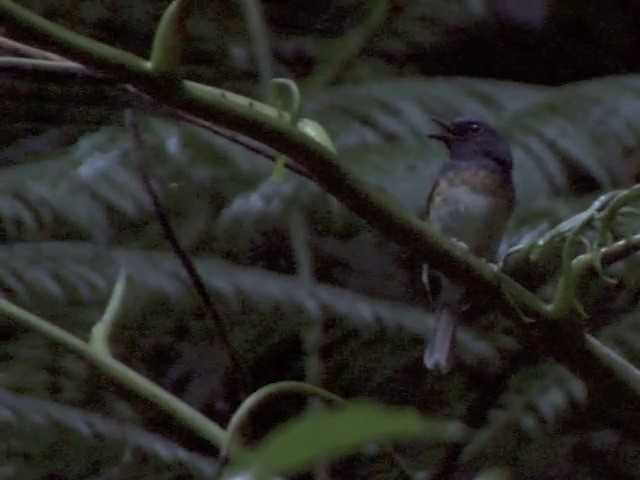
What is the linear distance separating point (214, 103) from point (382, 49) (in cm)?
122

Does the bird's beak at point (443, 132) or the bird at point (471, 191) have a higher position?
the bird's beak at point (443, 132)

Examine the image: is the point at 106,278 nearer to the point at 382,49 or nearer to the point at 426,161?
the point at 426,161

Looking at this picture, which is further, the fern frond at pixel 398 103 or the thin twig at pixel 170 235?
the fern frond at pixel 398 103

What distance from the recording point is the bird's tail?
1093 millimetres

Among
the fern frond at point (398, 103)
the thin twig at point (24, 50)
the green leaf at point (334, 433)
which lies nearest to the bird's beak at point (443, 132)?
the fern frond at point (398, 103)

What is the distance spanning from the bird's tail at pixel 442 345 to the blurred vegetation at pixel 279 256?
0.25ft

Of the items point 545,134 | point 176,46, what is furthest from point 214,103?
point 545,134

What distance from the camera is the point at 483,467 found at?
1194mm

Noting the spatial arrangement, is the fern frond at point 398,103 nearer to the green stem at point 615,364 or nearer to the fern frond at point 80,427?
the fern frond at point 80,427

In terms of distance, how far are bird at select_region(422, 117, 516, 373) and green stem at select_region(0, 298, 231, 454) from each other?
775mm

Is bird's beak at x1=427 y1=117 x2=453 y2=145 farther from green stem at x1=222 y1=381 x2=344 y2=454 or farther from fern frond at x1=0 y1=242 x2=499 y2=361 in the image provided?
green stem at x1=222 y1=381 x2=344 y2=454

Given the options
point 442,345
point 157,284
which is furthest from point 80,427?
point 442,345

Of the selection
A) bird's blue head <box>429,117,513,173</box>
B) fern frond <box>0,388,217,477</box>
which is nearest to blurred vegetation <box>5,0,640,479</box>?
fern frond <box>0,388,217,477</box>

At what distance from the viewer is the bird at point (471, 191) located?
1391mm
